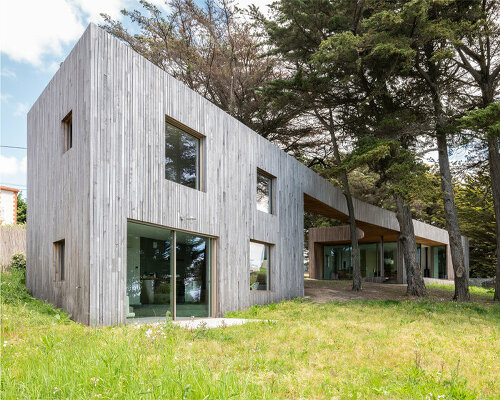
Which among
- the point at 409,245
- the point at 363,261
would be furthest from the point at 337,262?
the point at 409,245

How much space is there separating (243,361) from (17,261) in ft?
37.1

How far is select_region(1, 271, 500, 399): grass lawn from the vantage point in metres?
3.65

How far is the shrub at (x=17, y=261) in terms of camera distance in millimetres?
13580

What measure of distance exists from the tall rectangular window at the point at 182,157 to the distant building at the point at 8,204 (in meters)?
16.3

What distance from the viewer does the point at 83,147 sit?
7016 mm

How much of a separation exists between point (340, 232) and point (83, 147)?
18752 mm

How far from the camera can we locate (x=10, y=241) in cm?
1450

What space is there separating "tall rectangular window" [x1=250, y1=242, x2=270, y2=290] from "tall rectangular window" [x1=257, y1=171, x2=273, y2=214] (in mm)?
1002

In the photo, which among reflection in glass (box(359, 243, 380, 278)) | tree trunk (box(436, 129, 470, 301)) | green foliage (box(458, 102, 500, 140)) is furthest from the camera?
reflection in glass (box(359, 243, 380, 278))

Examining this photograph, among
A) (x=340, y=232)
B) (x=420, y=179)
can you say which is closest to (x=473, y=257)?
(x=340, y=232)

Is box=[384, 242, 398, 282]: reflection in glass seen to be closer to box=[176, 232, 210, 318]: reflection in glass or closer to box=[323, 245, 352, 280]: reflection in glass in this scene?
A: box=[323, 245, 352, 280]: reflection in glass

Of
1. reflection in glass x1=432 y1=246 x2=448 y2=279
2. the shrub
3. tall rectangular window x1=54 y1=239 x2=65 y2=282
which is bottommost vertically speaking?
reflection in glass x1=432 y1=246 x2=448 y2=279

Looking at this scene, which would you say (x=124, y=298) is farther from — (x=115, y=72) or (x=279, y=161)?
(x=279, y=161)

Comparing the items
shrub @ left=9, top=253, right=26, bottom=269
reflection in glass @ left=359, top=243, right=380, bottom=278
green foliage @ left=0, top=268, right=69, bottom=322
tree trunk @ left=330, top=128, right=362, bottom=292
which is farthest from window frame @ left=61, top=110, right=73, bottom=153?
reflection in glass @ left=359, top=243, right=380, bottom=278
